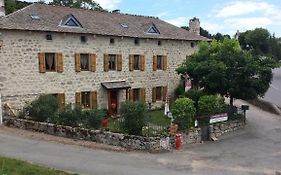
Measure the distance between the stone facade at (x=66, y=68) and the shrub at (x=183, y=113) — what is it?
8.17m

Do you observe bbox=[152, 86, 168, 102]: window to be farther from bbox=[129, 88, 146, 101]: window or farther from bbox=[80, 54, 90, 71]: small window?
bbox=[80, 54, 90, 71]: small window

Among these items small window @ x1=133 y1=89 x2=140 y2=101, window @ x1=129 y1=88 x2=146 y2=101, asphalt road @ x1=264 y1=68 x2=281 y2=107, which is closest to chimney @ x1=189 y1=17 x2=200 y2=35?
asphalt road @ x1=264 y1=68 x2=281 y2=107

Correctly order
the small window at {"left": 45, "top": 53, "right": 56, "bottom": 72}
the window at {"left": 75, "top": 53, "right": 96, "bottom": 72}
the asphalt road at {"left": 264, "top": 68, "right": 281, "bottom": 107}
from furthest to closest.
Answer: the asphalt road at {"left": 264, "top": 68, "right": 281, "bottom": 107}, the window at {"left": 75, "top": 53, "right": 96, "bottom": 72}, the small window at {"left": 45, "top": 53, "right": 56, "bottom": 72}

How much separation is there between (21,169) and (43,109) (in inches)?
364

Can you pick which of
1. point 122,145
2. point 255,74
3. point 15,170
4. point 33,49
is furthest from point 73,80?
point 15,170

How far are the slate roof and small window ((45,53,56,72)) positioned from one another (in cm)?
171

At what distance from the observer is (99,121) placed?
66.1 feet

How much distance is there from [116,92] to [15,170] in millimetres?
17327

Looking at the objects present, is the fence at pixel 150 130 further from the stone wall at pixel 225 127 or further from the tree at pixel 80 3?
the tree at pixel 80 3

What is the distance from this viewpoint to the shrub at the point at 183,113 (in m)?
20.8

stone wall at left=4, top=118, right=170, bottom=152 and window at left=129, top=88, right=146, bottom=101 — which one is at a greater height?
window at left=129, top=88, right=146, bottom=101

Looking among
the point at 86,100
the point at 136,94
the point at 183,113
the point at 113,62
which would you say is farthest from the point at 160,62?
the point at 183,113

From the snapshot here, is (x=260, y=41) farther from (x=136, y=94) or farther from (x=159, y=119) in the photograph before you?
(x=159, y=119)

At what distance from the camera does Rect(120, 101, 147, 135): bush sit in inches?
734
